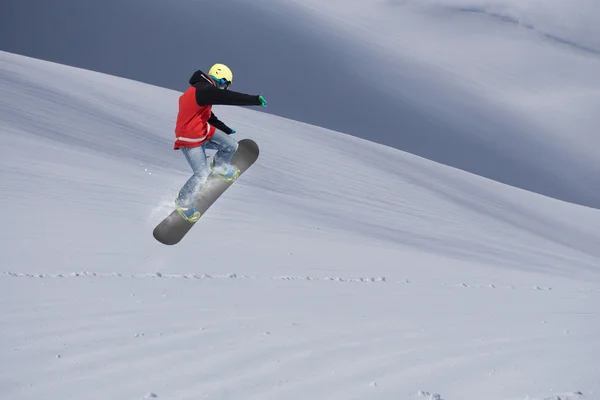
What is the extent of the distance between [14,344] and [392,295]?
10.6ft

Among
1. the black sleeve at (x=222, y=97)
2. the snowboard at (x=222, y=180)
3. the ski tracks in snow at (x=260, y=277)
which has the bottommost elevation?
the ski tracks in snow at (x=260, y=277)

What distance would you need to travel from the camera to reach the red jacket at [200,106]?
15.1 feet

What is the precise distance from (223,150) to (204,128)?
0.50 m

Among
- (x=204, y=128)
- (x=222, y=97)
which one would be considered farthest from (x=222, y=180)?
(x=222, y=97)

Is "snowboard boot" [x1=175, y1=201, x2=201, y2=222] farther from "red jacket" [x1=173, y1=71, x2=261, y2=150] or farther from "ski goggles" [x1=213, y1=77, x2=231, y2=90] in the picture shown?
"ski goggles" [x1=213, y1=77, x2=231, y2=90]

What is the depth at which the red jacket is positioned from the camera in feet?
15.1

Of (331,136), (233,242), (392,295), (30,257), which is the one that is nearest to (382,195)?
(331,136)

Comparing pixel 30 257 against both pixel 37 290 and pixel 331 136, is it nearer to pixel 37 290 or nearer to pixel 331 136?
pixel 37 290

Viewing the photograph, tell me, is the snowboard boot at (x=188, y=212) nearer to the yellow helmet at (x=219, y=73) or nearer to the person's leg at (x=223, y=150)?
the person's leg at (x=223, y=150)

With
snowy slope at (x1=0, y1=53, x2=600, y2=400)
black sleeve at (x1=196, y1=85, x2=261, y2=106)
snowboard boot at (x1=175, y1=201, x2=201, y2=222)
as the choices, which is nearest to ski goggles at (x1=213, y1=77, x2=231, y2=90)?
black sleeve at (x1=196, y1=85, x2=261, y2=106)

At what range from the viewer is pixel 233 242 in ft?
24.9

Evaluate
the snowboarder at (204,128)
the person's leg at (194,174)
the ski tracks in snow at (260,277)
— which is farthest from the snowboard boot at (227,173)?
the ski tracks in snow at (260,277)

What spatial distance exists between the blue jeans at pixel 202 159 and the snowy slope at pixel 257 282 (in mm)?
727

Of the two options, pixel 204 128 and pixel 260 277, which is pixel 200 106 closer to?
pixel 204 128
